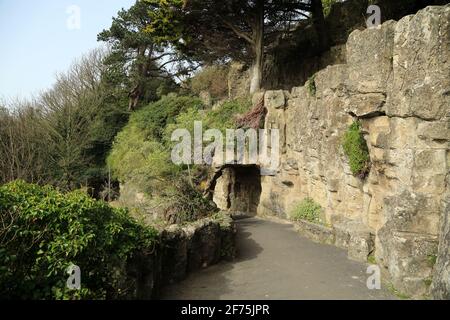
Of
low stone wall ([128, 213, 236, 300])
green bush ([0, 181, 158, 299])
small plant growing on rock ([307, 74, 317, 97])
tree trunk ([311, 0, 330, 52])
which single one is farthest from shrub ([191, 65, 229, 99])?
green bush ([0, 181, 158, 299])

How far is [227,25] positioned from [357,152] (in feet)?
43.4

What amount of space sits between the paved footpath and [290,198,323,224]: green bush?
98.5 inches

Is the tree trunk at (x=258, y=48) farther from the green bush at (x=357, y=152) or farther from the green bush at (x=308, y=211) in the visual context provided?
the green bush at (x=357, y=152)

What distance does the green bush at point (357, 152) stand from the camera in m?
12.0

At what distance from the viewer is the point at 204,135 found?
2067 cm

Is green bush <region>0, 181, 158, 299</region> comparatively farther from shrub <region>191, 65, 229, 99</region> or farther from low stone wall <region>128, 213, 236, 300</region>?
shrub <region>191, 65, 229, 99</region>

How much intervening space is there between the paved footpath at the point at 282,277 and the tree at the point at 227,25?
39.9 ft

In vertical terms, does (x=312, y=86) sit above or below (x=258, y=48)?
below

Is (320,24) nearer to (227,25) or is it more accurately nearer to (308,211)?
(227,25)

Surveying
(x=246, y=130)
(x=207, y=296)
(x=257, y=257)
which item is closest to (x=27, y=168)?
(x=246, y=130)

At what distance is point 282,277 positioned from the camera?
31.8ft

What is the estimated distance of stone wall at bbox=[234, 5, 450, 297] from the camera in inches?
324

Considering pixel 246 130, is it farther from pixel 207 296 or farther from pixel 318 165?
pixel 207 296

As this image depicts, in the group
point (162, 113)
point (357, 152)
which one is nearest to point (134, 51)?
point (162, 113)
